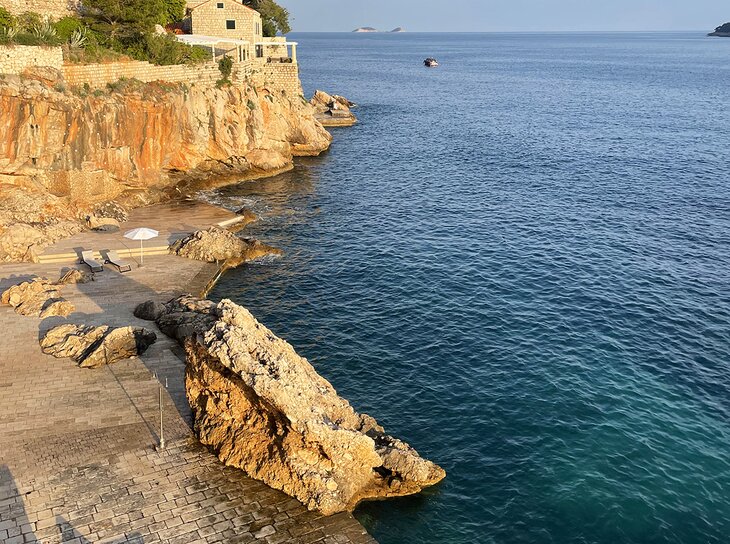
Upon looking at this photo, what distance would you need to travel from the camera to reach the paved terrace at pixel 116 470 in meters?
20.7

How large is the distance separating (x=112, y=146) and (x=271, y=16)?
5966cm

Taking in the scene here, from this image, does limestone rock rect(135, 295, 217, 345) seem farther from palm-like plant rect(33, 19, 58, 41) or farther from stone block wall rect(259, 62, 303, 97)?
stone block wall rect(259, 62, 303, 97)

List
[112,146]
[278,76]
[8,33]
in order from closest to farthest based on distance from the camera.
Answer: [8,33], [112,146], [278,76]

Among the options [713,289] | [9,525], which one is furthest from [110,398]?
[713,289]

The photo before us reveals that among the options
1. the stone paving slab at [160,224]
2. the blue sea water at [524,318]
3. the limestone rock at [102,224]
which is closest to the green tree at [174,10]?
the blue sea water at [524,318]

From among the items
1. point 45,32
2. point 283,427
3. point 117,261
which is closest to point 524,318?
point 283,427

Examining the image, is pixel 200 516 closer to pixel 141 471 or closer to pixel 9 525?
pixel 141 471

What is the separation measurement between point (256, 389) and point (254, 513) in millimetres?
4015

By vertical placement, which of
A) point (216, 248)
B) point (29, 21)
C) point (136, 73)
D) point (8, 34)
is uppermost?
point (29, 21)

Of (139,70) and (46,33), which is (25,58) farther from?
(139,70)

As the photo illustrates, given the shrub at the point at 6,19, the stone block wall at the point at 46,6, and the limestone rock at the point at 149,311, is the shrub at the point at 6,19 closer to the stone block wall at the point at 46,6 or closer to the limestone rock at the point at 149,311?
the stone block wall at the point at 46,6

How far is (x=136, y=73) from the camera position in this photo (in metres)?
58.7

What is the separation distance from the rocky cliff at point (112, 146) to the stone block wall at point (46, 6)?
13.0 metres

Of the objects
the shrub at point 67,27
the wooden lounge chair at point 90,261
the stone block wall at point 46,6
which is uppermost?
the stone block wall at point 46,6
